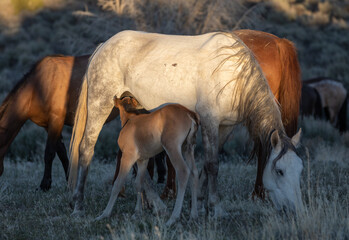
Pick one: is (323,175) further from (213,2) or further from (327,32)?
(327,32)

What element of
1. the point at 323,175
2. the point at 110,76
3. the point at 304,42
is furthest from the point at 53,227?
the point at 304,42

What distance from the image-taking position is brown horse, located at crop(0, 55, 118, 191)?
7.85 m

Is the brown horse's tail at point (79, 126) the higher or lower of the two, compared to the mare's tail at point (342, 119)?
higher

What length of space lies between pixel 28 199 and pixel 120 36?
2.70 m

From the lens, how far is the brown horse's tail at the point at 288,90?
6.60m

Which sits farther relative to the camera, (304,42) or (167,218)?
(304,42)

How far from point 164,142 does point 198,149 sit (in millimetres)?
7103

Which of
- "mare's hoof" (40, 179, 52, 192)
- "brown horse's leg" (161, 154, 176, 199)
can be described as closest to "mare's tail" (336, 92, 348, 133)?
"brown horse's leg" (161, 154, 176, 199)

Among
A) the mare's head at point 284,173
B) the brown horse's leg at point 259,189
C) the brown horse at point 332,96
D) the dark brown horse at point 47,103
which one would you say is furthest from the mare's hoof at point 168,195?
the brown horse at point 332,96

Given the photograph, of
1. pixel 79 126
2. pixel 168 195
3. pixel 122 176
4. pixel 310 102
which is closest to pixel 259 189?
pixel 168 195

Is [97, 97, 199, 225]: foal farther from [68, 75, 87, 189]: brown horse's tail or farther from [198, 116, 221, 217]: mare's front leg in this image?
[68, 75, 87, 189]: brown horse's tail

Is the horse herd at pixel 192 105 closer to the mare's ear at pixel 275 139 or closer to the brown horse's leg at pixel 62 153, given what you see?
the mare's ear at pixel 275 139

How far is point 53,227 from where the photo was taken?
4.97 m

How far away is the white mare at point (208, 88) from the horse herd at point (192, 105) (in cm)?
1
